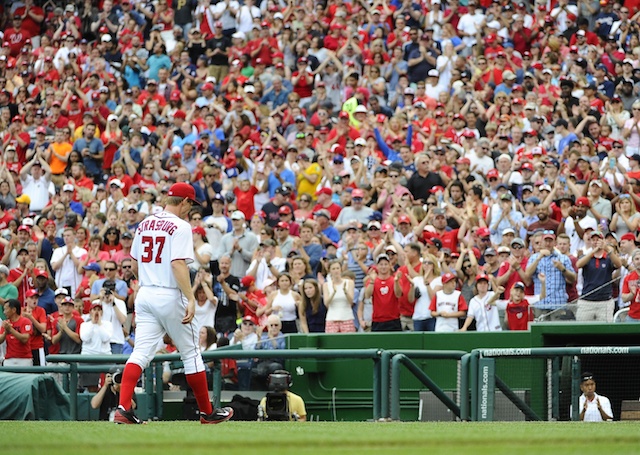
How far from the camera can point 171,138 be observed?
21.1 metres

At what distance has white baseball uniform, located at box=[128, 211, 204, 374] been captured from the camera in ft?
28.7

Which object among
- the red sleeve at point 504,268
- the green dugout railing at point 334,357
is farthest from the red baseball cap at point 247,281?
the green dugout railing at point 334,357

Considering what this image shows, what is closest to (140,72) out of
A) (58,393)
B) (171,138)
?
(171,138)

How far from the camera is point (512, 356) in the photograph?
11008mm

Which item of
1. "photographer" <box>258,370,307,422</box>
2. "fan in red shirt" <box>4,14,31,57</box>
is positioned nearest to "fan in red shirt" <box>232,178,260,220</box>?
"photographer" <box>258,370,307,422</box>

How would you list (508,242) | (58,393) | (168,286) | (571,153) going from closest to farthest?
1. (168,286)
2. (58,393)
3. (508,242)
4. (571,153)

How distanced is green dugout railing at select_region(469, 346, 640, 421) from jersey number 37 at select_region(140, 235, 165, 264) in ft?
11.6

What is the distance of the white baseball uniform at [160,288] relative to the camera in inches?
344

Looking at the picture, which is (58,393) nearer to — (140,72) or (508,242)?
(508,242)

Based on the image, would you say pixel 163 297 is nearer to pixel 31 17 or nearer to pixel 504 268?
pixel 504 268

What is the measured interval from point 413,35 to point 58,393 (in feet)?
42.5

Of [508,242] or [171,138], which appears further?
[171,138]

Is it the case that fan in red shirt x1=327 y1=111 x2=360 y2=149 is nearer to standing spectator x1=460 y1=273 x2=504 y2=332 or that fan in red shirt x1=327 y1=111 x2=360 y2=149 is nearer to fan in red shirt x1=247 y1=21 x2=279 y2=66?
fan in red shirt x1=247 y1=21 x2=279 y2=66

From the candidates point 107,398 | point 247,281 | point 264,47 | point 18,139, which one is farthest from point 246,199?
point 107,398
